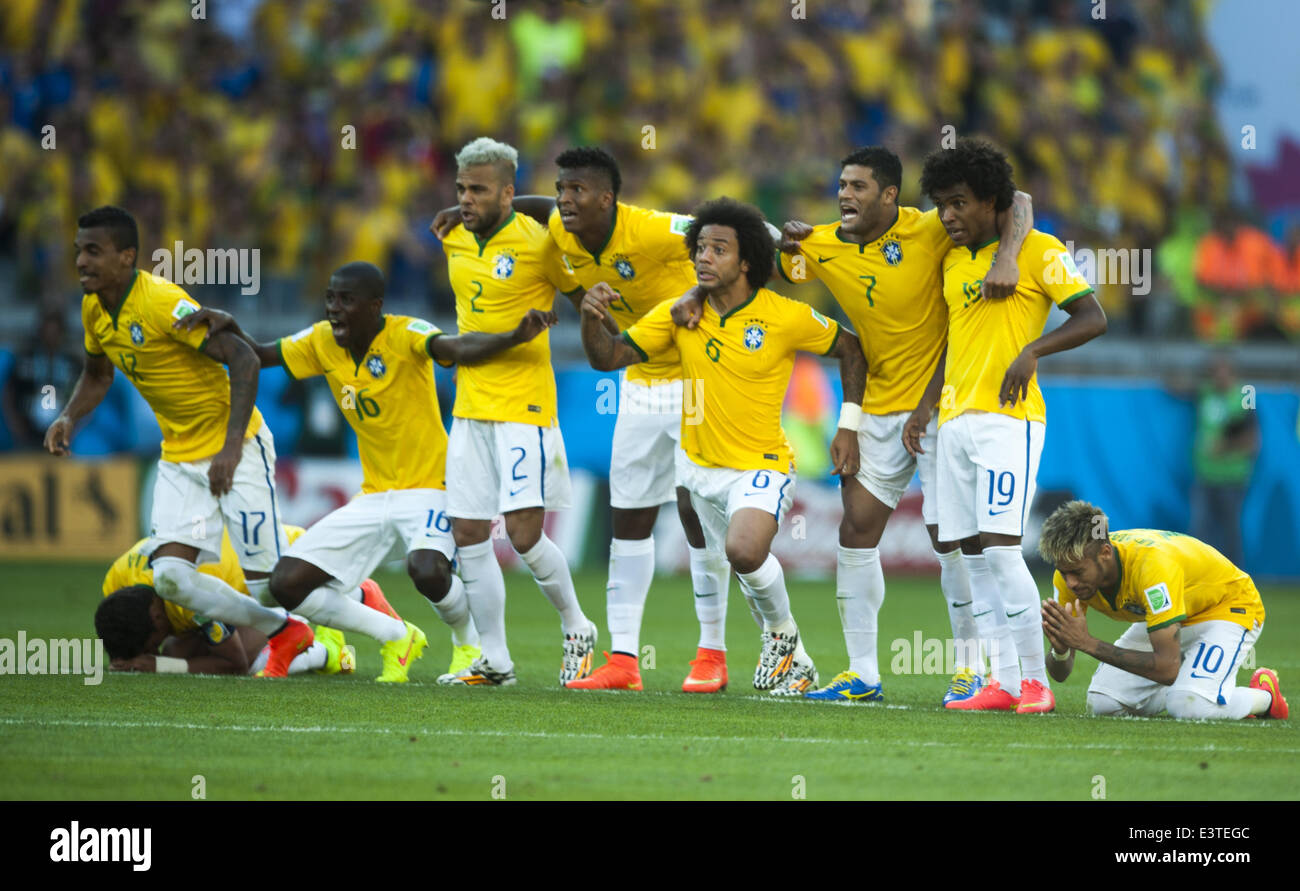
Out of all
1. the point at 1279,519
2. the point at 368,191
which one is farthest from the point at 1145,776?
the point at 368,191

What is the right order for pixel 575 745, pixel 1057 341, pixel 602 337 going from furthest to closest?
pixel 602 337 → pixel 1057 341 → pixel 575 745

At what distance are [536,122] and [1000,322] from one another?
11.2 metres

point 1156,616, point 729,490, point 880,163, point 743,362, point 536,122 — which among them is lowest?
point 1156,616

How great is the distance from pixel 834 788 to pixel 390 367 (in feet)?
13.1

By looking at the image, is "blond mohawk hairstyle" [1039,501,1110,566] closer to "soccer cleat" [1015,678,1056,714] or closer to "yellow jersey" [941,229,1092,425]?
"yellow jersey" [941,229,1092,425]

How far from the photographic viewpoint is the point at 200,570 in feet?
28.7

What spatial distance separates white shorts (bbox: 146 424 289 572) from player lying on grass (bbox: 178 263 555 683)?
0.28 m

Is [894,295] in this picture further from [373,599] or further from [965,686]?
[373,599]

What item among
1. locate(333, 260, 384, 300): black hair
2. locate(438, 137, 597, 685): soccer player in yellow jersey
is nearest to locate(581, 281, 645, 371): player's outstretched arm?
locate(438, 137, 597, 685): soccer player in yellow jersey

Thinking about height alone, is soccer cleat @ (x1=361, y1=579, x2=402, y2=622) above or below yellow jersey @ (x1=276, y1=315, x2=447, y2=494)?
below

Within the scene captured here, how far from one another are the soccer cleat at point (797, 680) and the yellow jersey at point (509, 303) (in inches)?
69.5

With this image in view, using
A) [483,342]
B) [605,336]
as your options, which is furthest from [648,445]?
[483,342]

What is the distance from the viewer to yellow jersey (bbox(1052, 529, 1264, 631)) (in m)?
7.44

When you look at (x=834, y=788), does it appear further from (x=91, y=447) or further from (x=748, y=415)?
(x=91, y=447)
